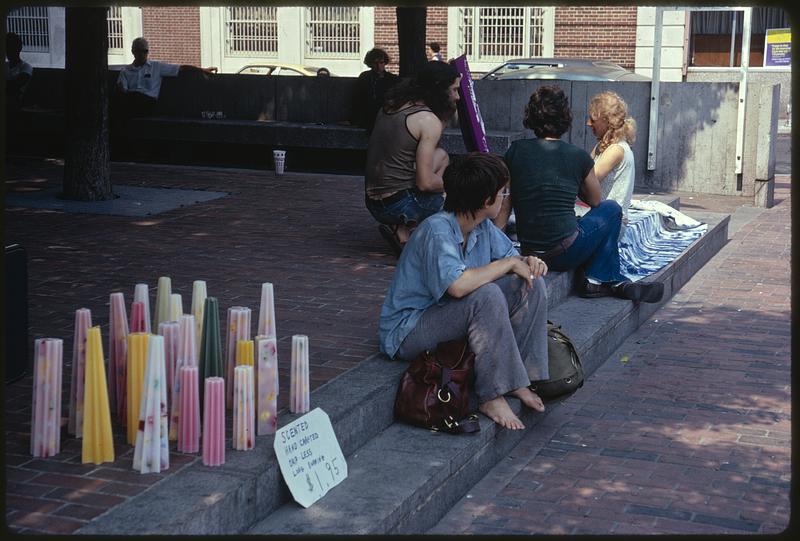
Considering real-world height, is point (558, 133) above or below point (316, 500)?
above

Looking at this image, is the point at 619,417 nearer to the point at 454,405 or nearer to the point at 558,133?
the point at 454,405

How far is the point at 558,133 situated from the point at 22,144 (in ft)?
32.8

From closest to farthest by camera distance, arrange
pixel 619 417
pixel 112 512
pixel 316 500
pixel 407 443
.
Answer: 1. pixel 112 512
2. pixel 316 500
3. pixel 407 443
4. pixel 619 417

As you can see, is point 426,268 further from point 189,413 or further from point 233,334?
point 189,413

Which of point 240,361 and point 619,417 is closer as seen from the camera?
point 240,361

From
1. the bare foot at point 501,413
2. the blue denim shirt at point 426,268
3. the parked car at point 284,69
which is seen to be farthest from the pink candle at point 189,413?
the parked car at point 284,69

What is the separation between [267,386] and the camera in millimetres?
4348

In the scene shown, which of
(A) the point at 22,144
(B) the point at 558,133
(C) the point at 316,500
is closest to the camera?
(C) the point at 316,500

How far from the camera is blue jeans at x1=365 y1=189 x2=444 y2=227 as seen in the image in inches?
297

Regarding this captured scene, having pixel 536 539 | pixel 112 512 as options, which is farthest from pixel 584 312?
pixel 112 512

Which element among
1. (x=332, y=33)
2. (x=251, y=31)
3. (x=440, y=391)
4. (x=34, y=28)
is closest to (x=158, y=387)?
(x=440, y=391)

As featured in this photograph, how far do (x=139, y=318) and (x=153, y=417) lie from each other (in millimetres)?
707

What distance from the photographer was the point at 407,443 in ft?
16.0

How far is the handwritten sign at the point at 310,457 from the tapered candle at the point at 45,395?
2.72ft
